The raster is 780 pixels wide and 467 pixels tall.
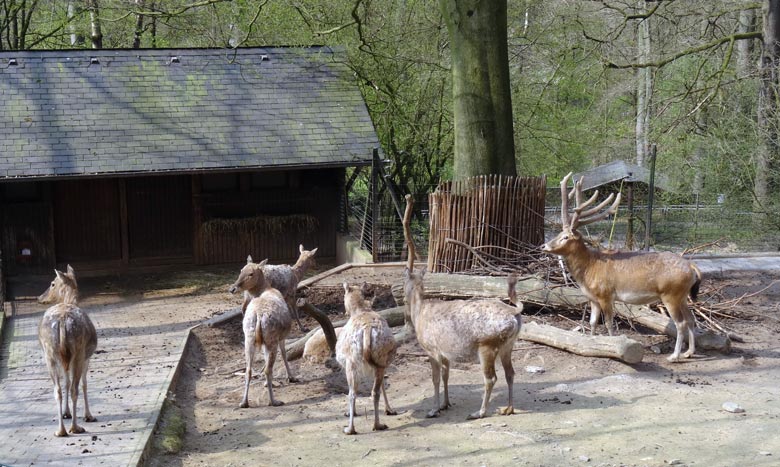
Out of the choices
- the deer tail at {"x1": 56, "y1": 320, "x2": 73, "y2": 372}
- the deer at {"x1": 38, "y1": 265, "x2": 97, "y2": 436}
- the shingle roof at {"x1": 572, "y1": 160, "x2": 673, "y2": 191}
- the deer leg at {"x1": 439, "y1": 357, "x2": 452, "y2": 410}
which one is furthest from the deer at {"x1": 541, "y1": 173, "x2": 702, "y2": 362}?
the shingle roof at {"x1": 572, "y1": 160, "x2": 673, "y2": 191}

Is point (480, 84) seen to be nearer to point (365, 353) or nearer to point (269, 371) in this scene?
point (269, 371)

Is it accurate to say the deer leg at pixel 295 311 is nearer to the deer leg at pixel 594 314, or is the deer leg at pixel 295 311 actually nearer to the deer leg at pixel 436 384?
the deer leg at pixel 436 384

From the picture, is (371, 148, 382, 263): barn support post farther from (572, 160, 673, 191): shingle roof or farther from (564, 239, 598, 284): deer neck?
(564, 239, 598, 284): deer neck

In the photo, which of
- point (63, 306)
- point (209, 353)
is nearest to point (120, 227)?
point (209, 353)

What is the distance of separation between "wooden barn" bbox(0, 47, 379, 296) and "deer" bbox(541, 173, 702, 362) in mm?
7671

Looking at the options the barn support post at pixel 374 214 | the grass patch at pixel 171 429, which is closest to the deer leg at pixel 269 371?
the grass patch at pixel 171 429

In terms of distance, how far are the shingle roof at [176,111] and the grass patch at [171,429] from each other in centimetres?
867

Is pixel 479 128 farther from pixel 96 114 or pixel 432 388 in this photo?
pixel 96 114

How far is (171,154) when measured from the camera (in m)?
16.7

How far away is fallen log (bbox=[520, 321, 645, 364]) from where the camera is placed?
29.7ft

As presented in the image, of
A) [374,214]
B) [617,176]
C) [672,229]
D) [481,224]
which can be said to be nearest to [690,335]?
[481,224]

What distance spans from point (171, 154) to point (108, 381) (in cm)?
797

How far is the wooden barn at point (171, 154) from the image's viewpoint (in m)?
16.6

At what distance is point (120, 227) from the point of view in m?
17.5
